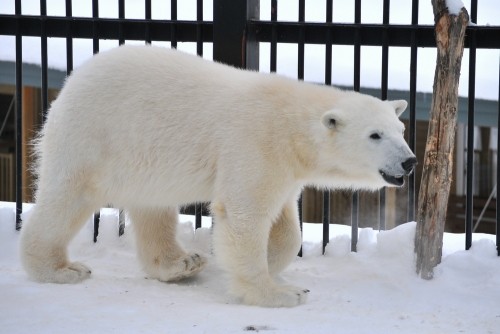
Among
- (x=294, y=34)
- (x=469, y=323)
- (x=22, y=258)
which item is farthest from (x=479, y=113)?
(x=22, y=258)

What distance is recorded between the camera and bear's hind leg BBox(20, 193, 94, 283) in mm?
5543

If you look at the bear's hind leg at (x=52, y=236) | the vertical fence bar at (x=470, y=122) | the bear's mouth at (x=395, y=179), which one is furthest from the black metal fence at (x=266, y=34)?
the bear's hind leg at (x=52, y=236)

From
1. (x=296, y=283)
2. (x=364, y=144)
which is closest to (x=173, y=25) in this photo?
(x=364, y=144)

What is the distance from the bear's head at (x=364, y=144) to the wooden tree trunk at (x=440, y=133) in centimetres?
43

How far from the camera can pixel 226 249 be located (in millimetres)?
5203

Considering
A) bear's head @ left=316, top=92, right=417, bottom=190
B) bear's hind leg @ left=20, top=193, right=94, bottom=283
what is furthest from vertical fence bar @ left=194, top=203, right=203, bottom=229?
bear's head @ left=316, top=92, right=417, bottom=190

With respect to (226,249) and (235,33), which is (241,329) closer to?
(226,249)

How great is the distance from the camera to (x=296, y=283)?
226 inches

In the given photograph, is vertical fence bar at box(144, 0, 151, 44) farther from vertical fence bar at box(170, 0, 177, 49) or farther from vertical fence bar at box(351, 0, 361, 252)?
vertical fence bar at box(351, 0, 361, 252)

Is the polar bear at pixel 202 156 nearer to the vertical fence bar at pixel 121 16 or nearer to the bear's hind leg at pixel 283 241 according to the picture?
the bear's hind leg at pixel 283 241

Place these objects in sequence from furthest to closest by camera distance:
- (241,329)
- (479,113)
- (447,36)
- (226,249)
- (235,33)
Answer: (479,113) → (235,33) → (447,36) → (226,249) → (241,329)

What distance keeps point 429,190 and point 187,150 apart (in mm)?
1565

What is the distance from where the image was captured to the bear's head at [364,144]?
500 centimetres

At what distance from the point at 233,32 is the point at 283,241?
1.54m
